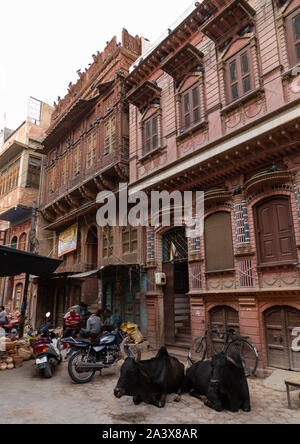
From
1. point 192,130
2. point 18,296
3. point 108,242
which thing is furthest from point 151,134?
point 18,296

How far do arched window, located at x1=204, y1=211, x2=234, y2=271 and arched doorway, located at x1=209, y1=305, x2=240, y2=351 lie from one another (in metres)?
1.29

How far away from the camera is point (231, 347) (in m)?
8.58

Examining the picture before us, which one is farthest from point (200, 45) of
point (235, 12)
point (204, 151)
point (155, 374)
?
point (155, 374)

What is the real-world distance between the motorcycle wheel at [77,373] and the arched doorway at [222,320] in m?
4.00

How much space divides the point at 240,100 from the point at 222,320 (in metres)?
6.82

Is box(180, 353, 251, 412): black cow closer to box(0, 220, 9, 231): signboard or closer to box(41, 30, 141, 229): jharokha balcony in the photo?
box(41, 30, 141, 229): jharokha balcony

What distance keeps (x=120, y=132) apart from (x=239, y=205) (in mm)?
7847

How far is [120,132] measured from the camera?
1466 centimetres

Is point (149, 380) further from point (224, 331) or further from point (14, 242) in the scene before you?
point (14, 242)

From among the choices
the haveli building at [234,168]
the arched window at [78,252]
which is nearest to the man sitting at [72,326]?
the haveli building at [234,168]

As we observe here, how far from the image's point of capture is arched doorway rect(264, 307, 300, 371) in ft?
24.9

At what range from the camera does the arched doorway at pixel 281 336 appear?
7.60m

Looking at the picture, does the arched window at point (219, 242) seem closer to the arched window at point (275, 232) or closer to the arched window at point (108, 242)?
the arched window at point (275, 232)
